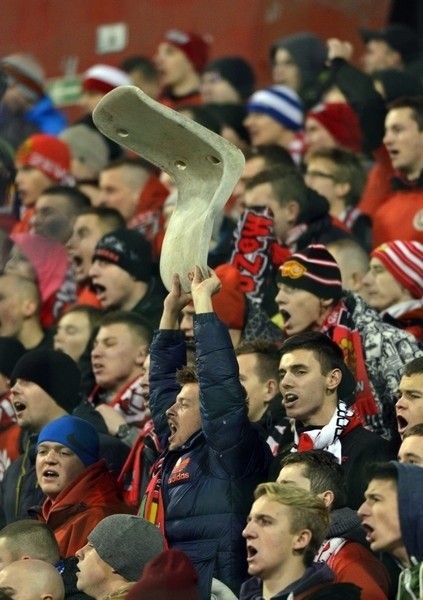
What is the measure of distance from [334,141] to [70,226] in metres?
2.04

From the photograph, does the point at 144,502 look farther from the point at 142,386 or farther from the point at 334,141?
the point at 334,141

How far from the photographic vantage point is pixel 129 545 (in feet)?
28.6

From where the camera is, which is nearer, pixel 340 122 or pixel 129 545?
pixel 129 545

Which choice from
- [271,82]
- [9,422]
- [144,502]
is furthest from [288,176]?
[271,82]

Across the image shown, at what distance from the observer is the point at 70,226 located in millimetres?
13609

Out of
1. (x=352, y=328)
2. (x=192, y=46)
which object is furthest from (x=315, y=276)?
(x=192, y=46)

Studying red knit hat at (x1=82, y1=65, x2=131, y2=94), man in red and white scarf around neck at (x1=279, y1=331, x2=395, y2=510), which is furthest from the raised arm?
red knit hat at (x1=82, y1=65, x2=131, y2=94)

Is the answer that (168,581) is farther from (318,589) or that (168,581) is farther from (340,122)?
(340,122)

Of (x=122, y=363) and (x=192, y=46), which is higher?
(x=192, y=46)

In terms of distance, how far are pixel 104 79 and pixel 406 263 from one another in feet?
21.8

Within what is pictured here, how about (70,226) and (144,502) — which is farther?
(70,226)

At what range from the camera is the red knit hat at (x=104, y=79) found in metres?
16.7

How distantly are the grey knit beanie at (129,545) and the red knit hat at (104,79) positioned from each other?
8.24 metres

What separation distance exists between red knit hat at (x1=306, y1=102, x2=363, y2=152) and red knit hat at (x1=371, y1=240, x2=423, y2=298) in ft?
11.5
